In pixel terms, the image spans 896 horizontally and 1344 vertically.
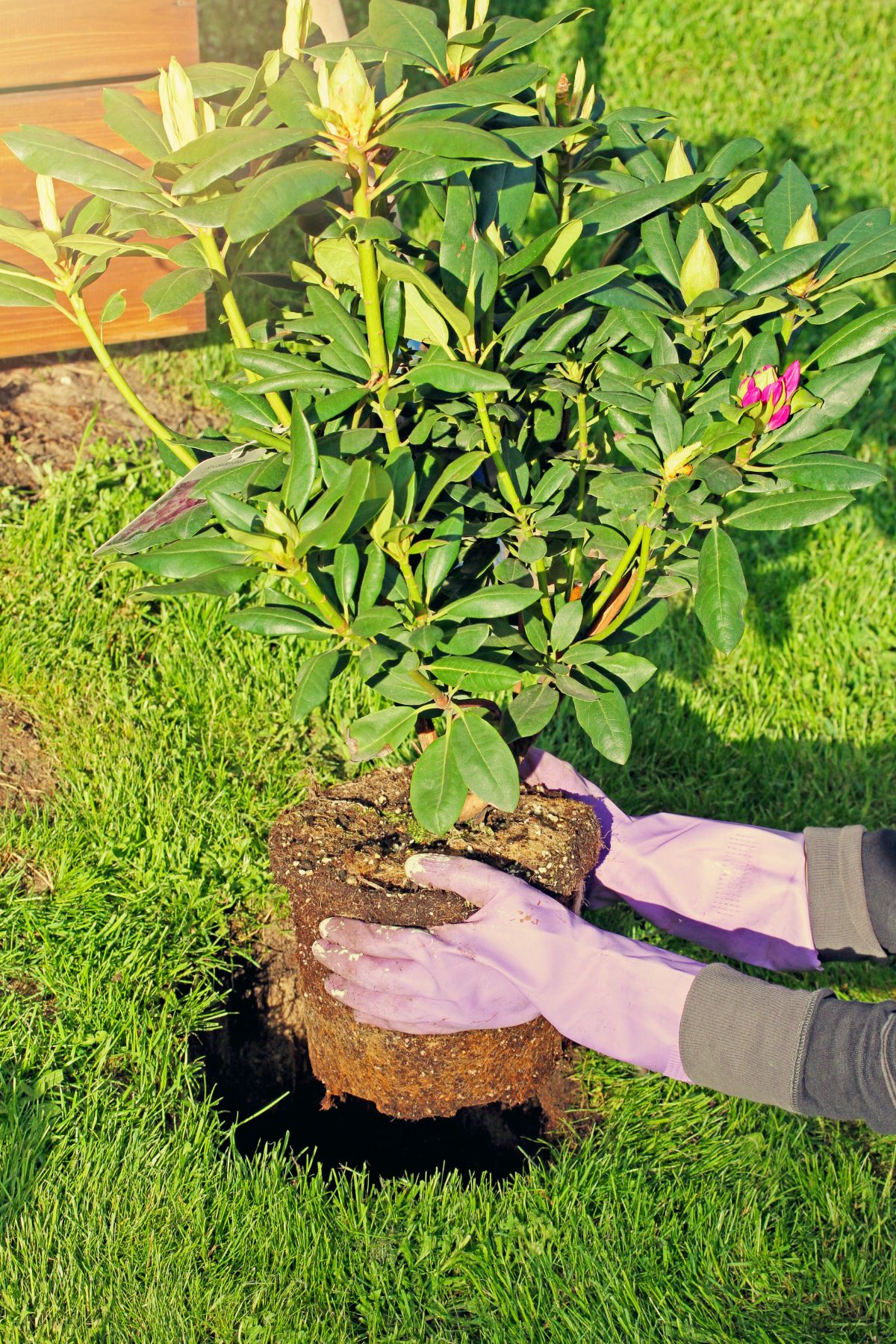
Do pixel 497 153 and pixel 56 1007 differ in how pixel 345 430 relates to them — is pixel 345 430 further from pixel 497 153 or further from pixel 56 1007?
pixel 56 1007

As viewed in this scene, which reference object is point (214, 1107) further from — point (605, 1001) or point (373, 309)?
point (373, 309)

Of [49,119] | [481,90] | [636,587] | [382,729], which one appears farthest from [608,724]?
[49,119]

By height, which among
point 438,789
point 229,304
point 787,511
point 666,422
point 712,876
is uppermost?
point 229,304

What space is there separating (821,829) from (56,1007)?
66.5 inches

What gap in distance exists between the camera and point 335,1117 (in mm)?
2340

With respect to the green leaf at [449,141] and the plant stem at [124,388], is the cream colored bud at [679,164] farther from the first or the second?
the plant stem at [124,388]

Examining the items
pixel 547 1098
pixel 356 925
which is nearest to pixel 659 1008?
pixel 547 1098

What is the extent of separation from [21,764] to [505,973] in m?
1.37

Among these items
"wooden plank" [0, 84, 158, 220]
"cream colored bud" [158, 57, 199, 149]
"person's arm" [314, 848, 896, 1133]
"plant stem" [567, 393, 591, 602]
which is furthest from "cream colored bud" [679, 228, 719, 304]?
"wooden plank" [0, 84, 158, 220]

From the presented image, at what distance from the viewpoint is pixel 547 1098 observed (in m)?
2.40

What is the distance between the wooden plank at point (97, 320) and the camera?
3.27 metres

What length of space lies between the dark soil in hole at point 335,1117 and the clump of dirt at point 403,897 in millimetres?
71

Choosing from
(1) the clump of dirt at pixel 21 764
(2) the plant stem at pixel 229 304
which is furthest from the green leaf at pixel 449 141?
(1) the clump of dirt at pixel 21 764

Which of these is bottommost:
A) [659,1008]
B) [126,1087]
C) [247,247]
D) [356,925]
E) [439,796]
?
[126,1087]
